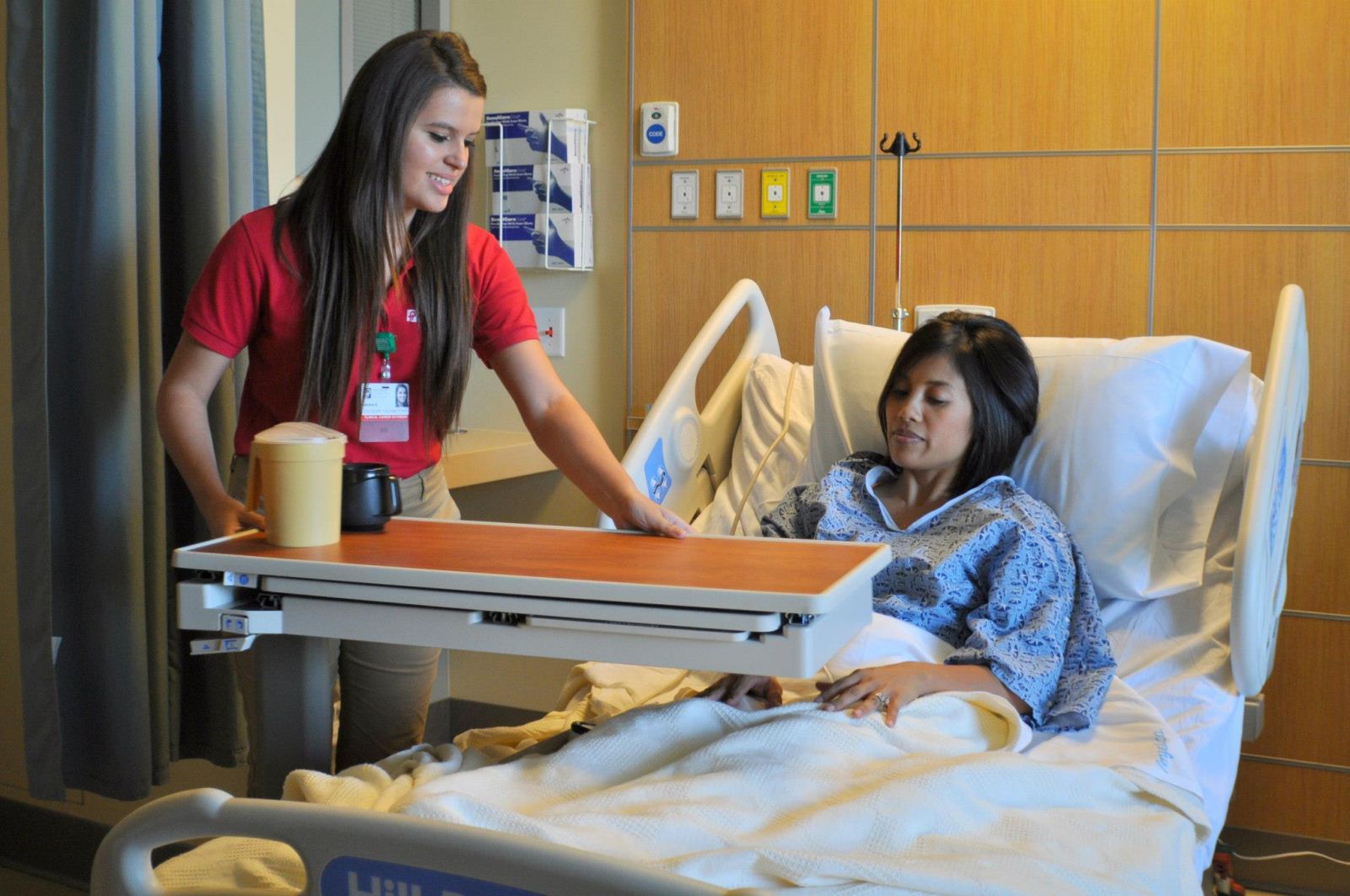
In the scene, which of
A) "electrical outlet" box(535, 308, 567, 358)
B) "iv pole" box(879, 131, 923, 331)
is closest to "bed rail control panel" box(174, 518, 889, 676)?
"iv pole" box(879, 131, 923, 331)

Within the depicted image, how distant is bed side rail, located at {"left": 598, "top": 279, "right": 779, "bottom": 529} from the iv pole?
1.22ft

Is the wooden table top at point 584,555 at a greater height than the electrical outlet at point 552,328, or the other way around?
the electrical outlet at point 552,328

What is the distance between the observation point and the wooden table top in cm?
125

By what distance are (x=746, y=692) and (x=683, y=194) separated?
195 centimetres

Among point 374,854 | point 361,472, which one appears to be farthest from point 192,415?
point 374,854

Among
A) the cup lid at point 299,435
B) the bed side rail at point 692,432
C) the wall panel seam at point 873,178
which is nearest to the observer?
the cup lid at point 299,435

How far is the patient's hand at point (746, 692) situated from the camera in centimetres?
168

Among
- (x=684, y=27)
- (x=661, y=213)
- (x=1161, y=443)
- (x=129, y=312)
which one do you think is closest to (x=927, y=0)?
(x=684, y=27)

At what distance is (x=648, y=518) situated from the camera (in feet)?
5.26

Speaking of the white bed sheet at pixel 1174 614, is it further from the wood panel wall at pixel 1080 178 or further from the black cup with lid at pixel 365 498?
the black cup with lid at pixel 365 498

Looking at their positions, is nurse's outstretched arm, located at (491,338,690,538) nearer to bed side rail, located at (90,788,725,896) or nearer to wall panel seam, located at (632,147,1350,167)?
bed side rail, located at (90,788,725,896)

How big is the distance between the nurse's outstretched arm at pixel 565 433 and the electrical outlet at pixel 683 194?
1404 mm

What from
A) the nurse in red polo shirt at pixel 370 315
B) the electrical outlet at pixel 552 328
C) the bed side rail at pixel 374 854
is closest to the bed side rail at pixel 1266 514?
the nurse in red polo shirt at pixel 370 315

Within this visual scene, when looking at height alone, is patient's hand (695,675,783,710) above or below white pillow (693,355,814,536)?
below
